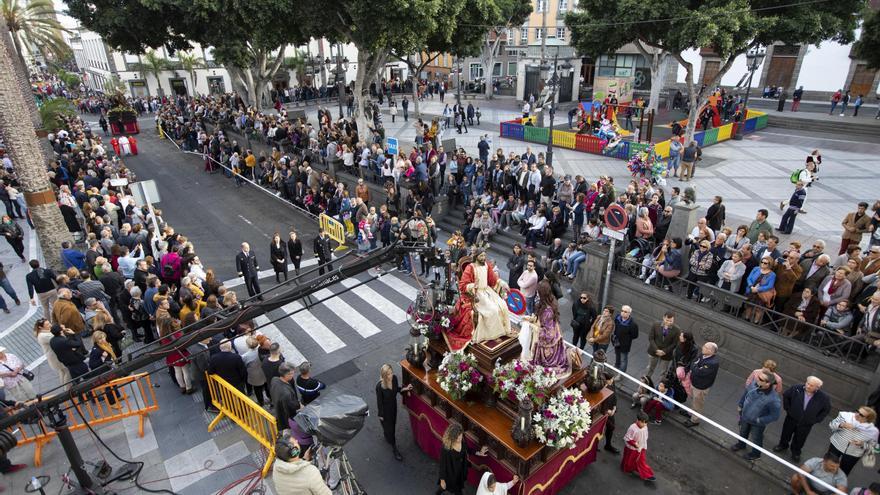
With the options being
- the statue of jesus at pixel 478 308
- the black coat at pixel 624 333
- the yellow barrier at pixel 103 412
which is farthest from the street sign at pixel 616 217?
the yellow barrier at pixel 103 412

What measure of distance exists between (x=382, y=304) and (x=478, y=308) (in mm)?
6645

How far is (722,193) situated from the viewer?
717 inches

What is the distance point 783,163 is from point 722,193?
263 inches

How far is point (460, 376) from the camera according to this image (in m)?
7.27

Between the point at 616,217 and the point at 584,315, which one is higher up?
the point at 616,217

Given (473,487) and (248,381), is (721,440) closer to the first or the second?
(473,487)

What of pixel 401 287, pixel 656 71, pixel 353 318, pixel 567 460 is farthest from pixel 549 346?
pixel 656 71

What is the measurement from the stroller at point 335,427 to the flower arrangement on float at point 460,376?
4.22 feet

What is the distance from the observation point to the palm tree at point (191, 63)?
5322cm

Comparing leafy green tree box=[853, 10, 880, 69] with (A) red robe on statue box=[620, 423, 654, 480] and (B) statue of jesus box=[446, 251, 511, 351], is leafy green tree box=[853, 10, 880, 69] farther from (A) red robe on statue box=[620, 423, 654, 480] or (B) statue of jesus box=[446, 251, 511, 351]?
(B) statue of jesus box=[446, 251, 511, 351]

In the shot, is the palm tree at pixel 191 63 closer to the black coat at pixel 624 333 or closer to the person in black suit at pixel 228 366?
the person in black suit at pixel 228 366

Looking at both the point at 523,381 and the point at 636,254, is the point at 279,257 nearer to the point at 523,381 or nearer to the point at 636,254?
the point at 523,381

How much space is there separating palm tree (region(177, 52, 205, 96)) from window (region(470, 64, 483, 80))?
1210 inches

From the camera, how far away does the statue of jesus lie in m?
7.16
